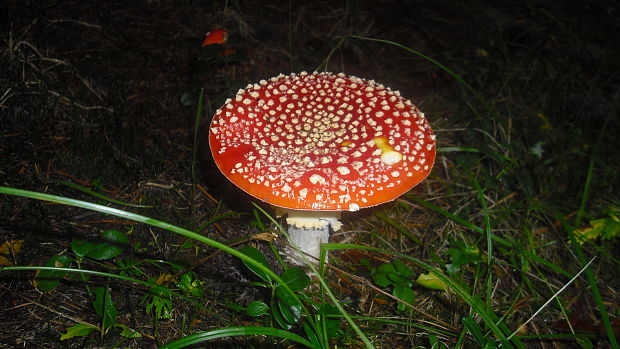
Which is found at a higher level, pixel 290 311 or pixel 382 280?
pixel 290 311

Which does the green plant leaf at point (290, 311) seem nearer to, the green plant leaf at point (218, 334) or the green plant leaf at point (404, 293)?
the green plant leaf at point (218, 334)

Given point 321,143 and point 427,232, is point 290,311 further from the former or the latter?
point 427,232

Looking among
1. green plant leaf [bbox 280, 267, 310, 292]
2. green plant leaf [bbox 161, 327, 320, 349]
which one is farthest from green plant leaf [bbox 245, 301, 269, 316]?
green plant leaf [bbox 161, 327, 320, 349]

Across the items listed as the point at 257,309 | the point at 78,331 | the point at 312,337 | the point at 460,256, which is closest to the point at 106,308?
Answer: the point at 78,331

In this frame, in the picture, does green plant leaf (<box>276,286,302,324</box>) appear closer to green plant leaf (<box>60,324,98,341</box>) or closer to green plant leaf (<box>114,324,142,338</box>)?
green plant leaf (<box>114,324,142,338</box>)

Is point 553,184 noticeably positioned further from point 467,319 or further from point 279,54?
point 279,54

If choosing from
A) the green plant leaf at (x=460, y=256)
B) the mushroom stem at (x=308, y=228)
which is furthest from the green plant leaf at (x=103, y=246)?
the green plant leaf at (x=460, y=256)
